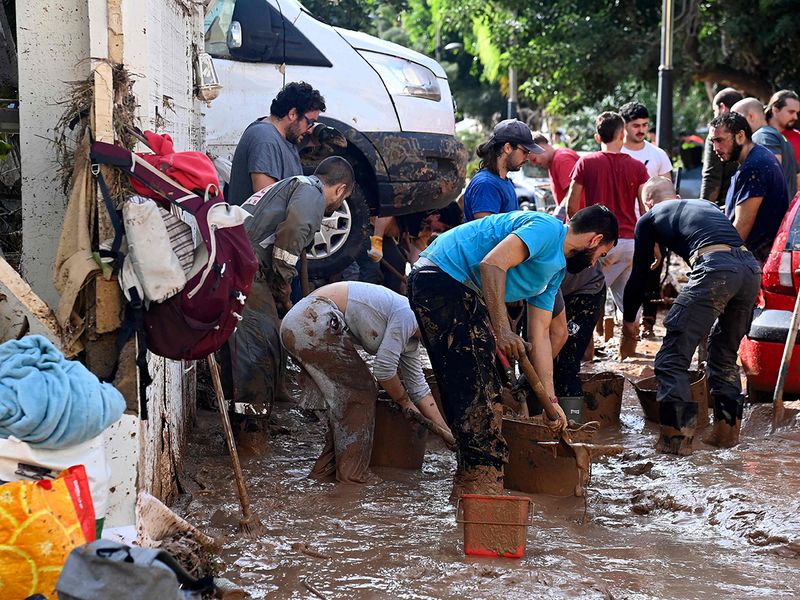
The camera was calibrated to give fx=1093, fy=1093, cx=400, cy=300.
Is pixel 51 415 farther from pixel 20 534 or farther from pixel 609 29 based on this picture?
pixel 609 29

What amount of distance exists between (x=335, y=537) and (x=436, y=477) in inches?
46.2

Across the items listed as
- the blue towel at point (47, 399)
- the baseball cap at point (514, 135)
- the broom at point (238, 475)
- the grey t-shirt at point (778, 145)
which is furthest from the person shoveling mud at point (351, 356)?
the grey t-shirt at point (778, 145)

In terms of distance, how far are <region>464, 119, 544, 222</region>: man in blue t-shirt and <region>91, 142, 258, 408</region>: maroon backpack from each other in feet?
11.2

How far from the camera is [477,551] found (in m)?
4.62

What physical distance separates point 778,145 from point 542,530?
15.8ft

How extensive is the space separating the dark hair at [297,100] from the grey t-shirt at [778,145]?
12.1 feet

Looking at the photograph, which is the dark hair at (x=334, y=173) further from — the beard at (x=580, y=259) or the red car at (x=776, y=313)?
the red car at (x=776, y=313)

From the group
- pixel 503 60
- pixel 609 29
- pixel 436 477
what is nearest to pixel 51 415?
pixel 436 477

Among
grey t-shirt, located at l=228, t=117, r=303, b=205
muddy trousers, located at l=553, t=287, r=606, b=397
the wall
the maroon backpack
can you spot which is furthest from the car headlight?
the maroon backpack

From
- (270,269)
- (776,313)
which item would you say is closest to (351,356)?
(270,269)

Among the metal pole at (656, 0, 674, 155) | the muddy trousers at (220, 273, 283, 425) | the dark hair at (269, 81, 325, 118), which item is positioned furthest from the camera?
the metal pole at (656, 0, 674, 155)

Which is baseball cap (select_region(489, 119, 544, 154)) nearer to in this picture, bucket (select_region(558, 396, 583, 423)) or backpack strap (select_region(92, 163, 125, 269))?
bucket (select_region(558, 396, 583, 423))

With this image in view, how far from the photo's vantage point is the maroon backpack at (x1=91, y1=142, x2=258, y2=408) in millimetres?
3859

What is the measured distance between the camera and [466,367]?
533 centimetres
